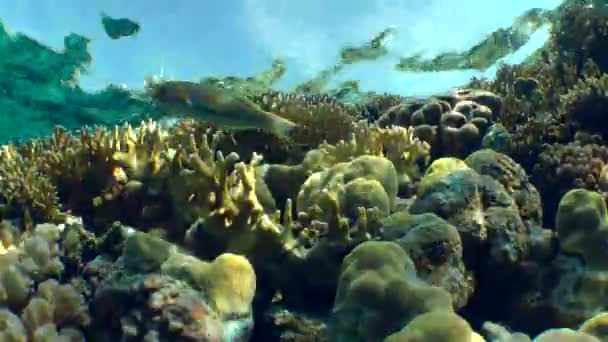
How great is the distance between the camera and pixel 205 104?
477 cm

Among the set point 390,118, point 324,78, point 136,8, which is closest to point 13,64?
point 136,8

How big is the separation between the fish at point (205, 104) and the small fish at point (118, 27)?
12720 millimetres

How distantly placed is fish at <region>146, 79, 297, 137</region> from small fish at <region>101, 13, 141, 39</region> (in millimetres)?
A: 12720

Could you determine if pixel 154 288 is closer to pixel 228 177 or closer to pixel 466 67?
pixel 228 177

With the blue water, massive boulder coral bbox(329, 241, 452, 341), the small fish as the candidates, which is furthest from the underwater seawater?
the small fish

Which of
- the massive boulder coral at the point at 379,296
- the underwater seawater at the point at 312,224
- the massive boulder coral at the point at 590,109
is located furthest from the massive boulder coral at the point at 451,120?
the massive boulder coral at the point at 379,296

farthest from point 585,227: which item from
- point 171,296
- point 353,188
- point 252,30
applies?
point 252,30

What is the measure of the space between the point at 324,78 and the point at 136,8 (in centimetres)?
664

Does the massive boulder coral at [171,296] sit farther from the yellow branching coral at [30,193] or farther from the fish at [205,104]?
the yellow branching coral at [30,193]

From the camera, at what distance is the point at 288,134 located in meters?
5.31

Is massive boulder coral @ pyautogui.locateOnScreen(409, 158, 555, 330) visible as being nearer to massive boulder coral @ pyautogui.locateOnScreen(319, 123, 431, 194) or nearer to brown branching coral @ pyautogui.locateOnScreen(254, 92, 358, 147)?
massive boulder coral @ pyautogui.locateOnScreen(319, 123, 431, 194)

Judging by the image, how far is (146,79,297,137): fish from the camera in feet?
15.7

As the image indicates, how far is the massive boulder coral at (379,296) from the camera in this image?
10.4 feet

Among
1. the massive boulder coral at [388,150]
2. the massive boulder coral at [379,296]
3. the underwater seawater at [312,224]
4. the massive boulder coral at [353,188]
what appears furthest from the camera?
the massive boulder coral at [388,150]
